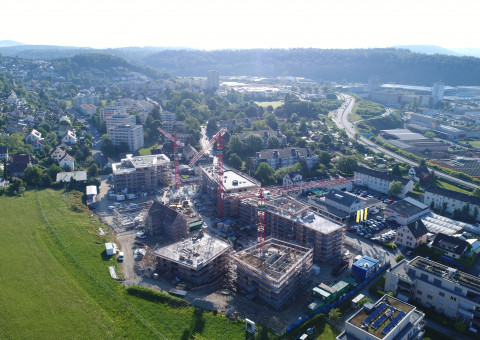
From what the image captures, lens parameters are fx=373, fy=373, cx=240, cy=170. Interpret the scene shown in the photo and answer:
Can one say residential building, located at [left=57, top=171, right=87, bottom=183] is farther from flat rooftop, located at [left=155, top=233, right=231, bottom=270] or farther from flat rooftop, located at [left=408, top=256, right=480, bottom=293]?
flat rooftop, located at [left=408, top=256, right=480, bottom=293]

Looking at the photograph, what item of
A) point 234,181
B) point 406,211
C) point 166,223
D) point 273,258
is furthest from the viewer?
point 234,181

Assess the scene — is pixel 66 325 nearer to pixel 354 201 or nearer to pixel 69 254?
pixel 69 254

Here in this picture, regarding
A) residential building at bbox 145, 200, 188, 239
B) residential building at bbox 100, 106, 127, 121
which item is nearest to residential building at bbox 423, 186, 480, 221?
residential building at bbox 145, 200, 188, 239

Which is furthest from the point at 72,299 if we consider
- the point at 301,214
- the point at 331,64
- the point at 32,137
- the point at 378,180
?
the point at 331,64

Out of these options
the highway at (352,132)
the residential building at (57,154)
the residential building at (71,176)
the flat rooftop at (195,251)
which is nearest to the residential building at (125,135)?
the residential building at (57,154)

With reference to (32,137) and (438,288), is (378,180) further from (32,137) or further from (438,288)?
(32,137)

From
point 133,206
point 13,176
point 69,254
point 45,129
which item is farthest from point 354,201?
point 45,129

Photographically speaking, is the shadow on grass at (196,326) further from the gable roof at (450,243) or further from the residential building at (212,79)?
the residential building at (212,79)

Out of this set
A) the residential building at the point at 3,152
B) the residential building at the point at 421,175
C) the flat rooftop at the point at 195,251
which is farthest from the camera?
the residential building at the point at 3,152
